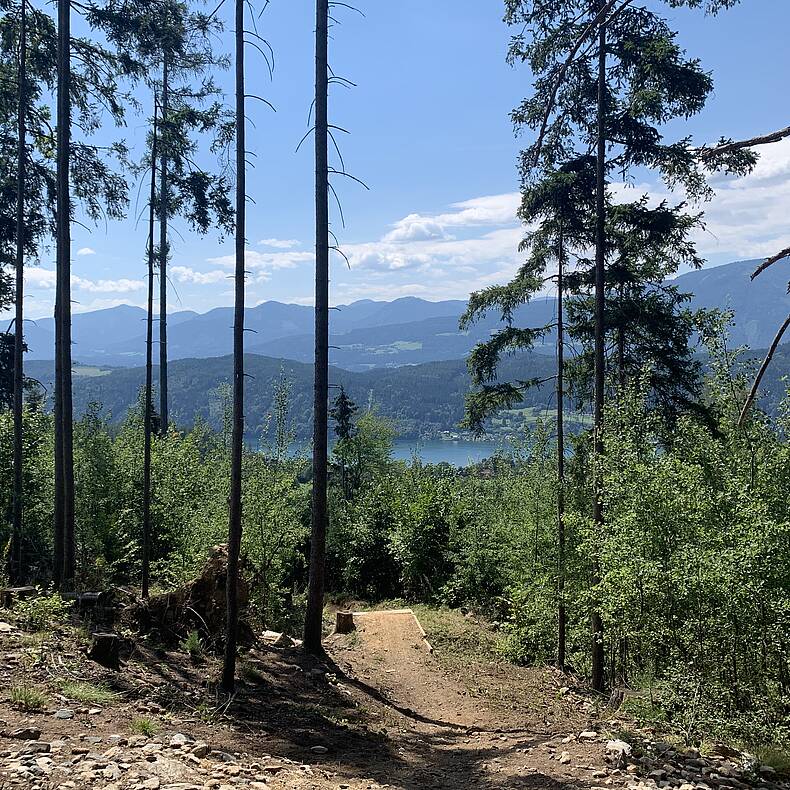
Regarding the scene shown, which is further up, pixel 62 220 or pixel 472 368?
pixel 62 220

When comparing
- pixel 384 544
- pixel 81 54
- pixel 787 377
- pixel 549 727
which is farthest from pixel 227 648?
pixel 384 544

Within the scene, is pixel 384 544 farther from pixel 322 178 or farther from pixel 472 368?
pixel 322 178

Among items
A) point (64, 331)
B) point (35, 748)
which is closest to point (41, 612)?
point (35, 748)

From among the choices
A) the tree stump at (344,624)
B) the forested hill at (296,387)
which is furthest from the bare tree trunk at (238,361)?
the forested hill at (296,387)

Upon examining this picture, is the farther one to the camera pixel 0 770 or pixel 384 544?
pixel 384 544

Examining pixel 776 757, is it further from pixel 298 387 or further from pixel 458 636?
pixel 298 387

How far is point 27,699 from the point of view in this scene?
5.53 m

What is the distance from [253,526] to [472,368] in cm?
541

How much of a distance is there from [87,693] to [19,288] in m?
9.56

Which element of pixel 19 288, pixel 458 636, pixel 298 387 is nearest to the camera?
pixel 19 288

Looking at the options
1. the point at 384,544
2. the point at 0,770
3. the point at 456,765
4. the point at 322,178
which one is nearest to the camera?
the point at 0,770

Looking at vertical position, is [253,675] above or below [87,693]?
below

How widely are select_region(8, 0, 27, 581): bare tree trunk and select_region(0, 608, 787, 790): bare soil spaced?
6286 mm

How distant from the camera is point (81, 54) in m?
10.5
